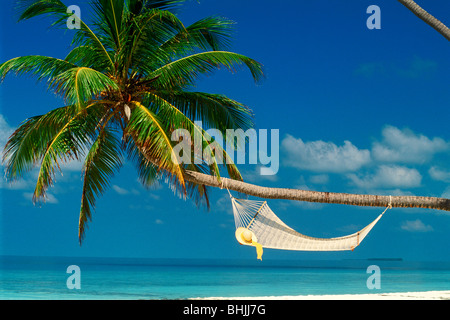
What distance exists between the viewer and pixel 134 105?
14.4 feet

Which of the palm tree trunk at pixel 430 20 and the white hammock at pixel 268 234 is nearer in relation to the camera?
the palm tree trunk at pixel 430 20

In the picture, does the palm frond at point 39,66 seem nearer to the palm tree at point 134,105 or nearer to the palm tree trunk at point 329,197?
the palm tree at point 134,105

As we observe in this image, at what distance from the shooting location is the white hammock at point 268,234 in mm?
4199

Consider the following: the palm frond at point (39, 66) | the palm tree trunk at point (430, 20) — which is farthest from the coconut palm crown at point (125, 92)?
the palm tree trunk at point (430, 20)

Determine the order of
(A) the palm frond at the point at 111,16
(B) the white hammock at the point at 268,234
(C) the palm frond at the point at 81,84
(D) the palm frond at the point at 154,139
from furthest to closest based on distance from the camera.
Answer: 1. (A) the palm frond at the point at 111,16
2. (B) the white hammock at the point at 268,234
3. (D) the palm frond at the point at 154,139
4. (C) the palm frond at the point at 81,84

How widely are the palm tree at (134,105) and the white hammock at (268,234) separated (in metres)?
0.14

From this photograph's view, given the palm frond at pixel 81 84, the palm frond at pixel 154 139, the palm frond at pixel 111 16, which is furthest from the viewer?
the palm frond at pixel 111 16

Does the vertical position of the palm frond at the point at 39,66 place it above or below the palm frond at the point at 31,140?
above

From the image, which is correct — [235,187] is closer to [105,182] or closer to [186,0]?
[105,182]

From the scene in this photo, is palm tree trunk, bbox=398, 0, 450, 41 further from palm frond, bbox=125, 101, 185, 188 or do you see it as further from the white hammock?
palm frond, bbox=125, 101, 185, 188

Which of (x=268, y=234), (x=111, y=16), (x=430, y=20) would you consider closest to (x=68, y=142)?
(x=111, y=16)
